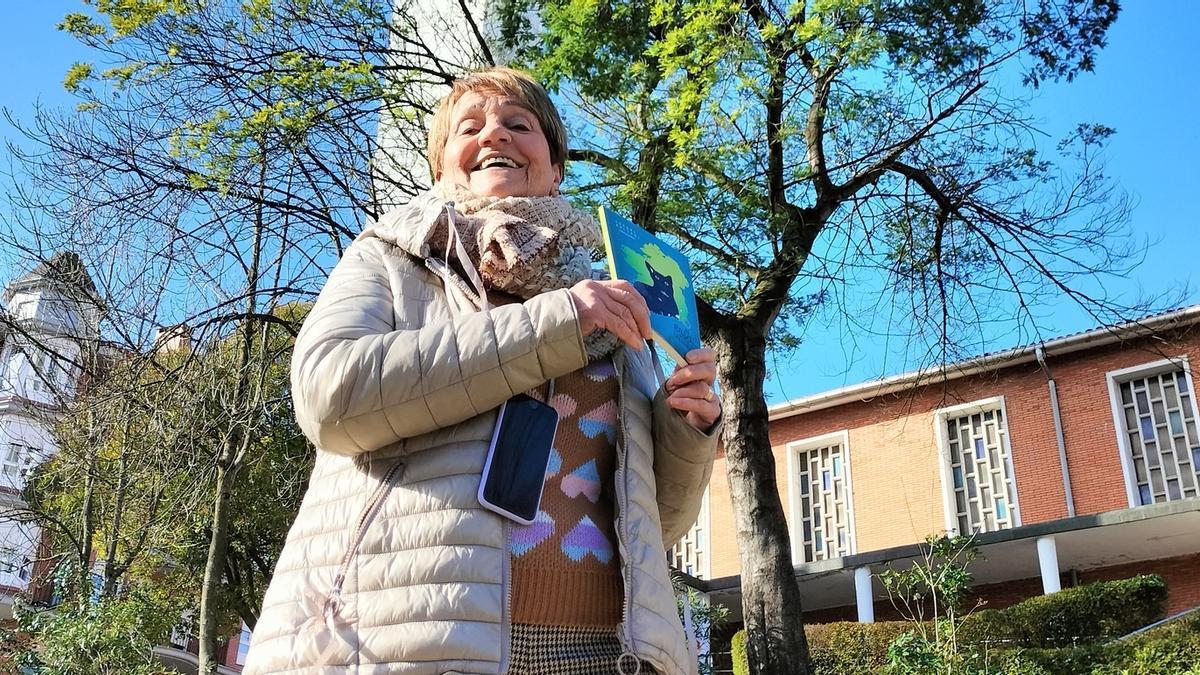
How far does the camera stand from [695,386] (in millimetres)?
1976

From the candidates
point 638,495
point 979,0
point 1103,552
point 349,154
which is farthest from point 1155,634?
point 638,495

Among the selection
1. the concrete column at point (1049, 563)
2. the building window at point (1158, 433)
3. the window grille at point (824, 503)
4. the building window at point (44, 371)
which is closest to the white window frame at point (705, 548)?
the window grille at point (824, 503)

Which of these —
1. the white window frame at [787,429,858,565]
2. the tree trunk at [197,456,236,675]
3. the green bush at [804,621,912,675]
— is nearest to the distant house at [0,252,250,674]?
the tree trunk at [197,456,236,675]

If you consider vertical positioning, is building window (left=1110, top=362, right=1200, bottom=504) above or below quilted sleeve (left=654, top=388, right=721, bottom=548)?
above

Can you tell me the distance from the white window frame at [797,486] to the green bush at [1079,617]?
7610mm

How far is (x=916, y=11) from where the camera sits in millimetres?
8703

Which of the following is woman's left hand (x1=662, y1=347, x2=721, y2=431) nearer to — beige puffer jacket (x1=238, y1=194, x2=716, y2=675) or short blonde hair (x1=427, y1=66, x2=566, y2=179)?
beige puffer jacket (x1=238, y1=194, x2=716, y2=675)

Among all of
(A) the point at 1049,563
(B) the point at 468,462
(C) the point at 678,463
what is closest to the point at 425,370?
(B) the point at 468,462

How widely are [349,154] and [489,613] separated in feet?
26.7

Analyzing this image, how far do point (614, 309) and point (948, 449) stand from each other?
2074 cm

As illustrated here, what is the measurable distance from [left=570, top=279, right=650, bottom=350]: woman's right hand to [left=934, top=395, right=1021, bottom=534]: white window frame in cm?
1965

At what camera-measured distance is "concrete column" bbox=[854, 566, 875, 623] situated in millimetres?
17188

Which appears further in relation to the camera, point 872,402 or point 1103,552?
point 872,402

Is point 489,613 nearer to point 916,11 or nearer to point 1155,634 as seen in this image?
point 916,11
